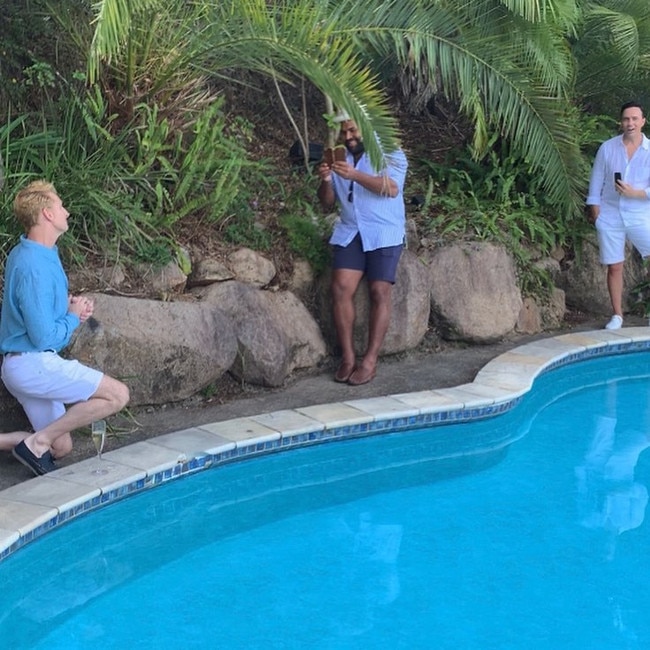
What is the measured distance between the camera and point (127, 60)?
5707 millimetres

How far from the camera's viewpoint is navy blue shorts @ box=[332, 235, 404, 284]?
590 centimetres

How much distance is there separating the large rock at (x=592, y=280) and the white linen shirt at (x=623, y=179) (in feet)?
2.14

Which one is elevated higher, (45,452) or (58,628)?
(45,452)

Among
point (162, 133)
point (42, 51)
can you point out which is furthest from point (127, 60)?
point (42, 51)

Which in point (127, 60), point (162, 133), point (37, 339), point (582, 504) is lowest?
point (582, 504)

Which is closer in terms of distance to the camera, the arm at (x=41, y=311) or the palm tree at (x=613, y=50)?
the arm at (x=41, y=311)

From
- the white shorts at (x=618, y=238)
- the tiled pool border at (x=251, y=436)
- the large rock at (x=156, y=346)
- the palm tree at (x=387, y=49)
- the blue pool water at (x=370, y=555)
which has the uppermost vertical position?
the palm tree at (x=387, y=49)

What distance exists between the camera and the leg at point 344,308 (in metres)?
5.90

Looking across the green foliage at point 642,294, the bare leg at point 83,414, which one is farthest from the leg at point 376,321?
the green foliage at point 642,294

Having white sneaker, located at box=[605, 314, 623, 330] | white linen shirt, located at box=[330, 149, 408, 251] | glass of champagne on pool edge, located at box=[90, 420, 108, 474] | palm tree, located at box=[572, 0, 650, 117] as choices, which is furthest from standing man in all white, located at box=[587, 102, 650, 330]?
glass of champagne on pool edge, located at box=[90, 420, 108, 474]

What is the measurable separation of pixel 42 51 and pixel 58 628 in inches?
162

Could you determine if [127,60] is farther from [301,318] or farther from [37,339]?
[37,339]

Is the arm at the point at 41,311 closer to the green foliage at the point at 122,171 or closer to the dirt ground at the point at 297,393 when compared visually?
the dirt ground at the point at 297,393

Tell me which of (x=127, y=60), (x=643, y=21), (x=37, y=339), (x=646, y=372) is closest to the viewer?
(x=37, y=339)
